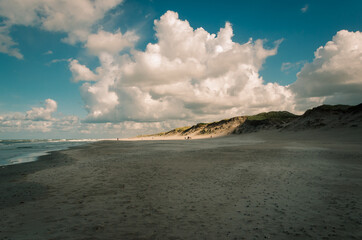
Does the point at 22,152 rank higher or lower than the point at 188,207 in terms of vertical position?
higher

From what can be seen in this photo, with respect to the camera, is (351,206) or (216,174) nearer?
(351,206)

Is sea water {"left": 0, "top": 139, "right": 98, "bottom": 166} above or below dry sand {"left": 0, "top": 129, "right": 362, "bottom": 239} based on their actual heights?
above

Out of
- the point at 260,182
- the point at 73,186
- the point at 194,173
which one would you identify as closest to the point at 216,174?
the point at 194,173

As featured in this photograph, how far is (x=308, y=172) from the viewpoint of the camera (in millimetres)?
12977

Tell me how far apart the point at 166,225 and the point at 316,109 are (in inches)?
3052

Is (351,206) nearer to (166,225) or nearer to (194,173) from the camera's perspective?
(166,225)

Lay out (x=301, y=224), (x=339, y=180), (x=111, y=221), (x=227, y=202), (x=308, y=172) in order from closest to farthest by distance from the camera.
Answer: (x=301, y=224) → (x=111, y=221) → (x=227, y=202) → (x=339, y=180) → (x=308, y=172)

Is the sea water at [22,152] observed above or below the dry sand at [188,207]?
above

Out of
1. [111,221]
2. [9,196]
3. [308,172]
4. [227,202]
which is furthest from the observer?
[308,172]

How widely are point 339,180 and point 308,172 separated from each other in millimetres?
2297

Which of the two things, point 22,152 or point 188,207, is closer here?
point 188,207

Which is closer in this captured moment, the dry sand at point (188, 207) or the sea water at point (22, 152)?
the dry sand at point (188, 207)

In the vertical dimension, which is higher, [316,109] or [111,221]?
[316,109]

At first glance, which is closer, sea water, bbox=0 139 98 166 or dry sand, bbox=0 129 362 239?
dry sand, bbox=0 129 362 239
